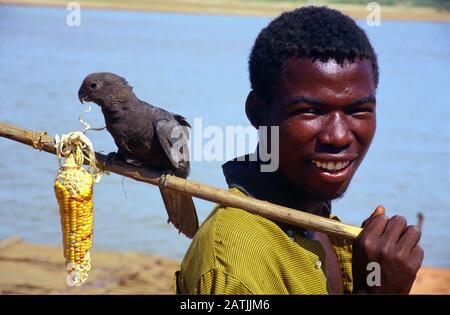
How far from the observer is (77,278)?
2584 millimetres

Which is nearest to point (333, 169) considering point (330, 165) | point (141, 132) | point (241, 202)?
point (330, 165)

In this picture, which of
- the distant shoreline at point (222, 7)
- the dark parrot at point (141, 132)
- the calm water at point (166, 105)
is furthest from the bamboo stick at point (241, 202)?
the distant shoreline at point (222, 7)

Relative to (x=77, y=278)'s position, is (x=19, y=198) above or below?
below

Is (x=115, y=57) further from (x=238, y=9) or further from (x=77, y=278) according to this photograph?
(x=77, y=278)

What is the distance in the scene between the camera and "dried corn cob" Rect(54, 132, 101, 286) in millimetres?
2535

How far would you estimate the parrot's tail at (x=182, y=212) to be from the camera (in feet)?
9.71

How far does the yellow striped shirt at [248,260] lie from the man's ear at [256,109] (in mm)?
297

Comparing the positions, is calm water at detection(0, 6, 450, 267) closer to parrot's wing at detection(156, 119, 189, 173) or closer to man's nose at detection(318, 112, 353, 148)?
parrot's wing at detection(156, 119, 189, 173)

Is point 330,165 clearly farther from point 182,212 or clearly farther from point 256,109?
point 182,212

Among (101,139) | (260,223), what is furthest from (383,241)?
(101,139)

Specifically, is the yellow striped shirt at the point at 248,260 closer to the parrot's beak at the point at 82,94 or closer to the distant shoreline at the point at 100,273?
the parrot's beak at the point at 82,94

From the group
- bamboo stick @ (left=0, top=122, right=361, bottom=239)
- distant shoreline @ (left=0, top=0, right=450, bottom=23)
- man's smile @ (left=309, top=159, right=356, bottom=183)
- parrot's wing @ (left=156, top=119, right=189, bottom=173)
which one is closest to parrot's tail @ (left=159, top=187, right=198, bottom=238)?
parrot's wing @ (left=156, top=119, right=189, bottom=173)

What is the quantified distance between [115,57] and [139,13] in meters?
16.4

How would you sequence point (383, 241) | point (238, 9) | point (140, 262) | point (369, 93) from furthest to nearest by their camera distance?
point (238, 9) < point (140, 262) < point (369, 93) < point (383, 241)
